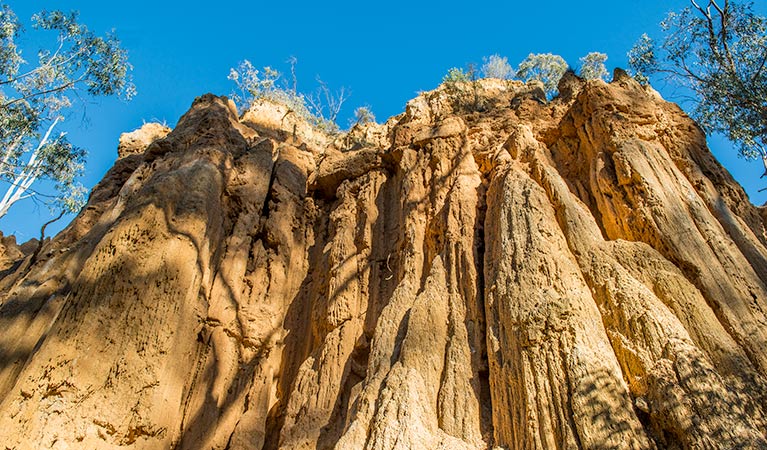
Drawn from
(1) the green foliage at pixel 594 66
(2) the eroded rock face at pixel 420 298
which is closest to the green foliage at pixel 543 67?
(1) the green foliage at pixel 594 66

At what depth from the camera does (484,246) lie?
970cm

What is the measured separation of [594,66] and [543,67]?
2.64 m

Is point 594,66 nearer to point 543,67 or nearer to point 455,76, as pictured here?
point 543,67

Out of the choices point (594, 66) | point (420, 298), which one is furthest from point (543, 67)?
point (420, 298)

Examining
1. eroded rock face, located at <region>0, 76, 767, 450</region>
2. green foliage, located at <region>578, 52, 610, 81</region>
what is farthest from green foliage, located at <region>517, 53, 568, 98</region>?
eroded rock face, located at <region>0, 76, 767, 450</region>

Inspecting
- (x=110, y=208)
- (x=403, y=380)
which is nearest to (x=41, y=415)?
(x=403, y=380)

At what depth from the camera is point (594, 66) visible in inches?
939

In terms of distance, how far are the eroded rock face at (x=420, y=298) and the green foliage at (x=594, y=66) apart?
9.33 m

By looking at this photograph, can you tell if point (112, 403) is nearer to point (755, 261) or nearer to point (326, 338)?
point (326, 338)

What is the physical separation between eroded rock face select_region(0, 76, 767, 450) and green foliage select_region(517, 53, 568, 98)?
963cm

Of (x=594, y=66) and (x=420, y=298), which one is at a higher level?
(x=594, y=66)

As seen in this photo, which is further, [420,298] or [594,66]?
[594,66]

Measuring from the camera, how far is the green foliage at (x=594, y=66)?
2202 centimetres

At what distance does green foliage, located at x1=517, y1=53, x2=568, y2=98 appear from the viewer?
22.9 meters
